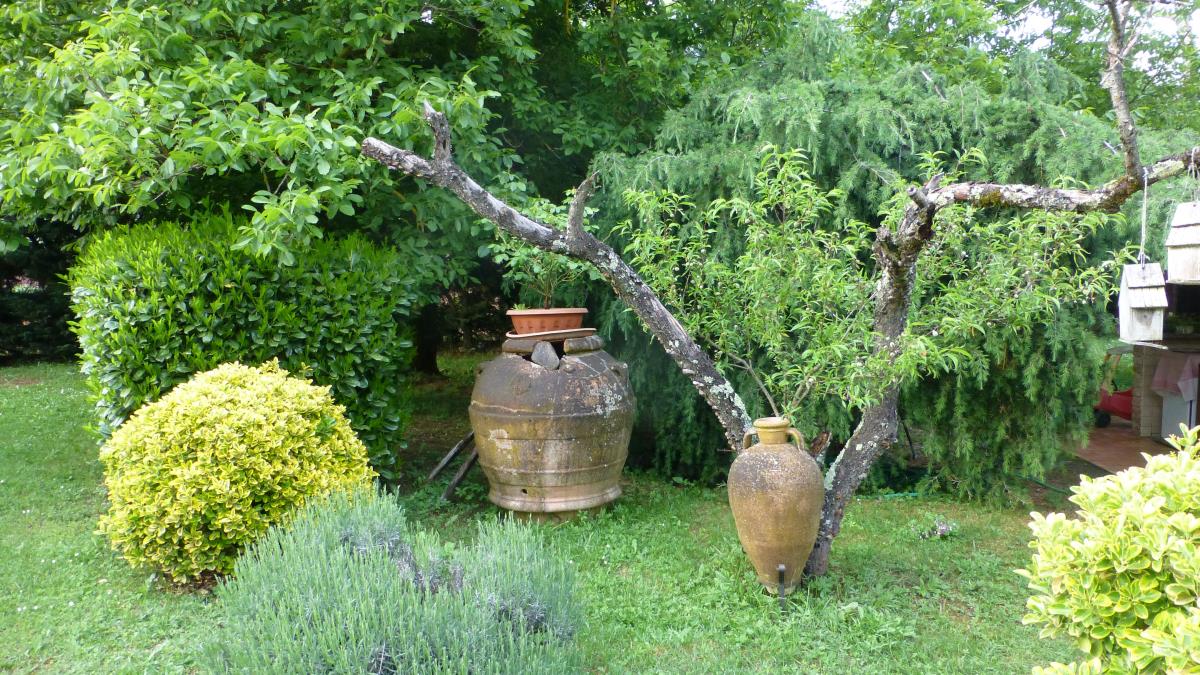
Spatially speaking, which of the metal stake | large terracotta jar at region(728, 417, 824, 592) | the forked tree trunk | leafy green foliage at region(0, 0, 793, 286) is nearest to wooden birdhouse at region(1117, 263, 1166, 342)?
the forked tree trunk

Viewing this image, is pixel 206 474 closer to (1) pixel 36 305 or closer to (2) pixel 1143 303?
(2) pixel 1143 303

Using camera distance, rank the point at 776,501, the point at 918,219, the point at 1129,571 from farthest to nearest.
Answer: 1. the point at 776,501
2. the point at 918,219
3. the point at 1129,571

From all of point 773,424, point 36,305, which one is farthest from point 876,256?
point 36,305

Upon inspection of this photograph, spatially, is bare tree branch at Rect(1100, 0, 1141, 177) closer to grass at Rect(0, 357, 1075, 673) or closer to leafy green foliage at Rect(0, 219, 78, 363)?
grass at Rect(0, 357, 1075, 673)

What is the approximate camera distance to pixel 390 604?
8.12 feet

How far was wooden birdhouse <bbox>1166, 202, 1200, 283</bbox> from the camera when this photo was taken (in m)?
2.63

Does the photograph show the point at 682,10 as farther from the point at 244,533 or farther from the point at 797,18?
the point at 244,533

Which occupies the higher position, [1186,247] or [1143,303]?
[1186,247]

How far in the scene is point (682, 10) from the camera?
662cm

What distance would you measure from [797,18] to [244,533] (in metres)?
5.95

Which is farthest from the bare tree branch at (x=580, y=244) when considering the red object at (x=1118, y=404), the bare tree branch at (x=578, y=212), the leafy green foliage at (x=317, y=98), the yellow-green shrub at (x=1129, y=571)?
the red object at (x=1118, y=404)

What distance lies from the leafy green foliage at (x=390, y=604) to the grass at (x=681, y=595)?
0.54m

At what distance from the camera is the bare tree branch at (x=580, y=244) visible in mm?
3795

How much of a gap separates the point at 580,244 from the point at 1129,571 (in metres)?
2.56
